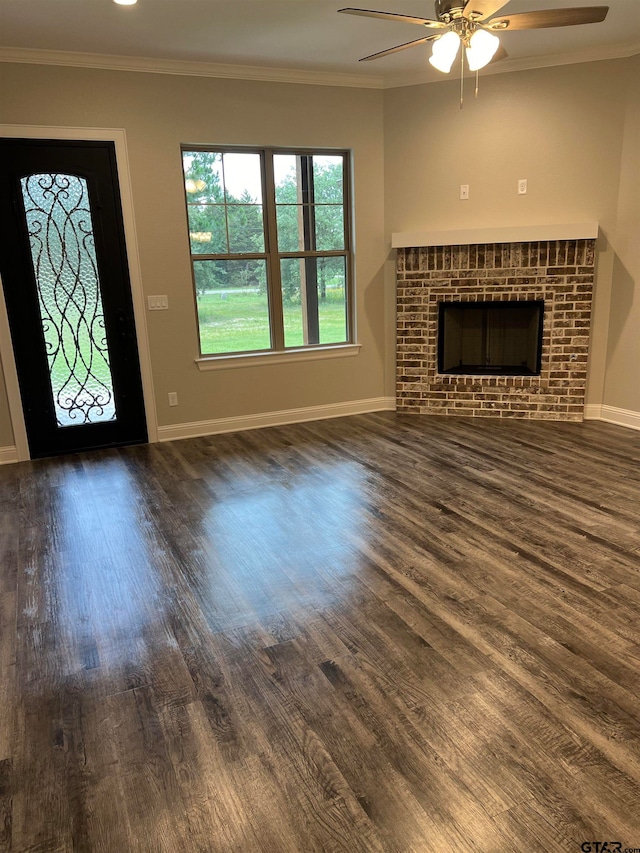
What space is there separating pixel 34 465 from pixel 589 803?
163 inches

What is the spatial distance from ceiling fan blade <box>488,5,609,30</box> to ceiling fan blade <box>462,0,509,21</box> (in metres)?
0.13

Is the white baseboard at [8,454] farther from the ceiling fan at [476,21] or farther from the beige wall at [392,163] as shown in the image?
the ceiling fan at [476,21]

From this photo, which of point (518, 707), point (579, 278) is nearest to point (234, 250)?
point (579, 278)

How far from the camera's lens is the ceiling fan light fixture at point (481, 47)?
280 cm

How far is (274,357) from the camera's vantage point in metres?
5.21

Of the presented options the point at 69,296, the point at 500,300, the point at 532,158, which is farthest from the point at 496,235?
the point at 69,296

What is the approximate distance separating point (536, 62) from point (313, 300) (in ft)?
8.42

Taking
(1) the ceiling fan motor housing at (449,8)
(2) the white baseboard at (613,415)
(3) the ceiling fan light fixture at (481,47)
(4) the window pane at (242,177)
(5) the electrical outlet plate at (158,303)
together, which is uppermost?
(1) the ceiling fan motor housing at (449,8)

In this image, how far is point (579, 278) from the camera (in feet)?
16.0

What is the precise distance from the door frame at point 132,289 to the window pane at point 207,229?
1.60 ft

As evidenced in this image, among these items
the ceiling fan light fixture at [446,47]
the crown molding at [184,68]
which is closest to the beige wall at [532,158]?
the crown molding at [184,68]

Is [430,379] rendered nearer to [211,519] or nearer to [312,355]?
[312,355]

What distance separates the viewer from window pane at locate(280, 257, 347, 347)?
5.23 meters

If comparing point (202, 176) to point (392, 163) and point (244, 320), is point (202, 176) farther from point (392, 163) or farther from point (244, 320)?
point (392, 163)
